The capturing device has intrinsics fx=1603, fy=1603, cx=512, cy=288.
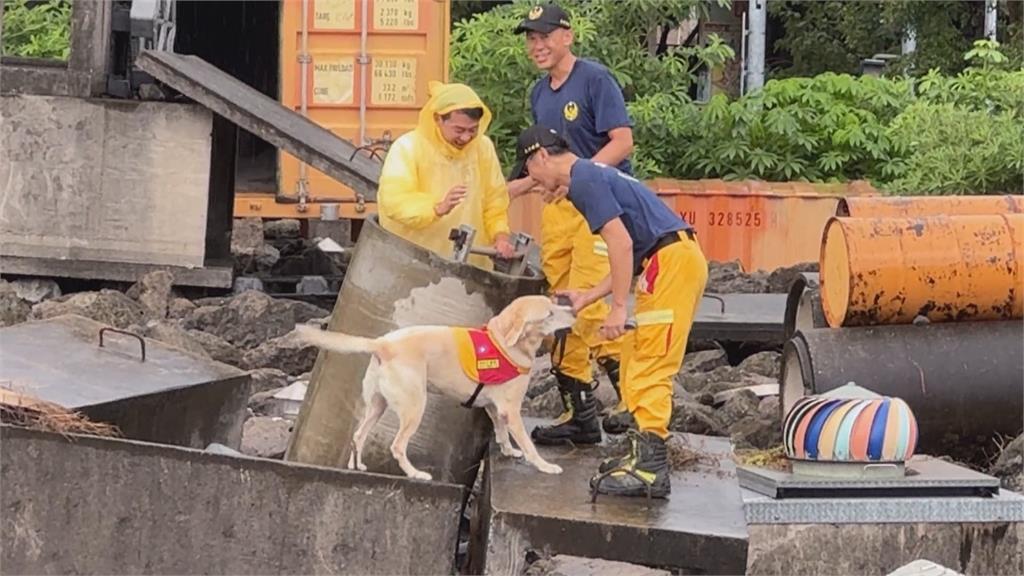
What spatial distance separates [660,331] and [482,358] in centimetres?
69

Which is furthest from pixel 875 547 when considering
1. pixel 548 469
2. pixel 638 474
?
pixel 548 469

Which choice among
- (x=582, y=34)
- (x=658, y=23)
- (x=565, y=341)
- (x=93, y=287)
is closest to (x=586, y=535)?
(x=565, y=341)

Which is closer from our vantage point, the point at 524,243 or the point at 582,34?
the point at 524,243

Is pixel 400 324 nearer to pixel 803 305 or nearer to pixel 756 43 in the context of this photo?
pixel 803 305

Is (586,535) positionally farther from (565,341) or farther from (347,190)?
(347,190)

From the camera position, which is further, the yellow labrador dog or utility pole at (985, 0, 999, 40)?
utility pole at (985, 0, 999, 40)

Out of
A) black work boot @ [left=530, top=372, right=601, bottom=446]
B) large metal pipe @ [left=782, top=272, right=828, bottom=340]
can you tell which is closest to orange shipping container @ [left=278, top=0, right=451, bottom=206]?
large metal pipe @ [left=782, top=272, right=828, bottom=340]

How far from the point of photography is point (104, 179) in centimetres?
1195

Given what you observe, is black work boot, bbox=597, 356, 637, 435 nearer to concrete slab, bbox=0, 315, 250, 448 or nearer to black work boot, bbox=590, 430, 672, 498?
black work boot, bbox=590, 430, 672, 498

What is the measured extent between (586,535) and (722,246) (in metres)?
10.0

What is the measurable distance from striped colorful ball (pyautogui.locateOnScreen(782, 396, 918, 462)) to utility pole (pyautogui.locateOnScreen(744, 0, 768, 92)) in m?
15.1

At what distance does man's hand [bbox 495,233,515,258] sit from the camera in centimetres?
691

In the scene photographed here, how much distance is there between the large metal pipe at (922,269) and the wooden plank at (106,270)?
567 centimetres

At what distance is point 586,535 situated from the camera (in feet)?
18.3
